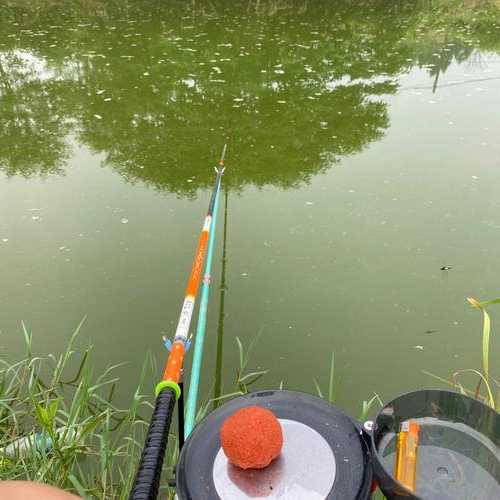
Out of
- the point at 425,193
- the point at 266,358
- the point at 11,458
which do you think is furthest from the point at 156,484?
the point at 425,193

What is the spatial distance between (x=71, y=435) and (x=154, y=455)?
2.94 feet

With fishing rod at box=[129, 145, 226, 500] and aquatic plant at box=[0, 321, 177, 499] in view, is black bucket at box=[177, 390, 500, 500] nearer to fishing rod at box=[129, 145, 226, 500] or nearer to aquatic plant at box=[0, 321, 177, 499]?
fishing rod at box=[129, 145, 226, 500]

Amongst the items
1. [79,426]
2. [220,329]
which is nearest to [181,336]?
[79,426]

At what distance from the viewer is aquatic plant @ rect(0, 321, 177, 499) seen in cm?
123

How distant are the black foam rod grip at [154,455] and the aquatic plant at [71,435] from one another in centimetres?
67

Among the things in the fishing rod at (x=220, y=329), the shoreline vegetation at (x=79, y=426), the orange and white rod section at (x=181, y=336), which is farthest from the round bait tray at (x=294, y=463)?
the fishing rod at (x=220, y=329)

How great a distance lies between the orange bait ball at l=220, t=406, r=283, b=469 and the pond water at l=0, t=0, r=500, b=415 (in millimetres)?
1130

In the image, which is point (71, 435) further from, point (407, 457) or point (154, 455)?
point (407, 457)

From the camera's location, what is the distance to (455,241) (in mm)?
2332

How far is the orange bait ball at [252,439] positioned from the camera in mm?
501

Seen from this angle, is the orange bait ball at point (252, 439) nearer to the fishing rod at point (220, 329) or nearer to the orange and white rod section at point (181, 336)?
the orange and white rod section at point (181, 336)

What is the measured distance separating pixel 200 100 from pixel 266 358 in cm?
263

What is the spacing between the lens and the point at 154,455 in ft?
1.79

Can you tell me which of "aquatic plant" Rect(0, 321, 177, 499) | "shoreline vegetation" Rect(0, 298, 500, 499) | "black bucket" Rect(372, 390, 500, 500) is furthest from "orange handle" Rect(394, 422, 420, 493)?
"aquatic plant" Rect(0, 321, 177, 499)
